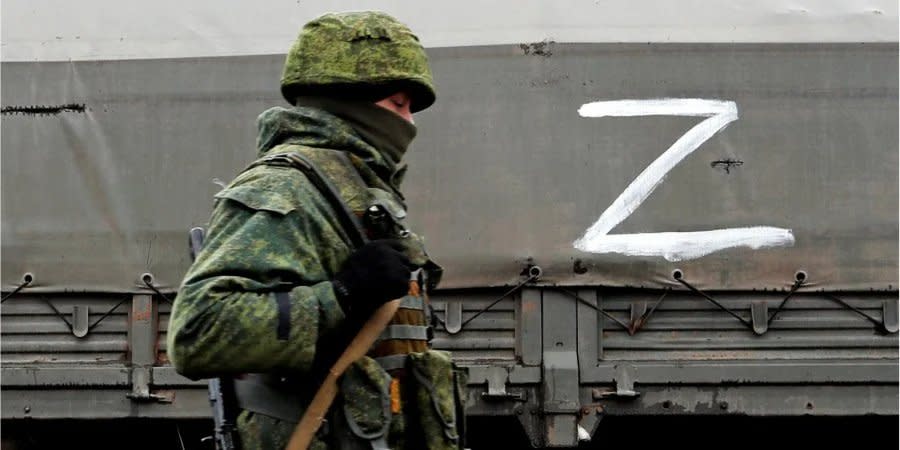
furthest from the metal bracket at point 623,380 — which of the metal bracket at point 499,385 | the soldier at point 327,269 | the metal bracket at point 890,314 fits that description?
the soldier at point 327,269

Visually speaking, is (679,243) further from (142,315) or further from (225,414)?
(225,414)

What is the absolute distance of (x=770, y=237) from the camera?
5.40m

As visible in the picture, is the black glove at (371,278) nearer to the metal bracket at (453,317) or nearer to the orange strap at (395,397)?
the orange strap at (395,397)

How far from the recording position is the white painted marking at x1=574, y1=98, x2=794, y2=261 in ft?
17.6

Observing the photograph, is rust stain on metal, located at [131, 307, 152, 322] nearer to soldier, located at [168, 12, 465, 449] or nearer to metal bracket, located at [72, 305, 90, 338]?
metal bracket, located at [72, 305, 90, 338]

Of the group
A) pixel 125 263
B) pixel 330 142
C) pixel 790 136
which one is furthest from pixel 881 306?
pixel 330 142

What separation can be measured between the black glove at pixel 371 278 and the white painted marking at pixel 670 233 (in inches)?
120

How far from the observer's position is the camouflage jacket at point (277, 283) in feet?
7.50

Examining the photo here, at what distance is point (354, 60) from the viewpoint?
258 cm

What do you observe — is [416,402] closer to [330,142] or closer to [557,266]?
[330,142]

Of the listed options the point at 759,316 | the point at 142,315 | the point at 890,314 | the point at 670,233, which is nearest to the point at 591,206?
the point at 670,233

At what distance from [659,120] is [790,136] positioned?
1.77 ft

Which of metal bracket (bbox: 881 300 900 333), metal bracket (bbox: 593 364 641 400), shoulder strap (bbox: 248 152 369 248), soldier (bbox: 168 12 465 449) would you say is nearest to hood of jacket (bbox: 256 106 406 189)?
soldier (bbox: 168 12 465 449)

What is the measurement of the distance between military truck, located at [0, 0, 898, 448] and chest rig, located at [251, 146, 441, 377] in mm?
2733
